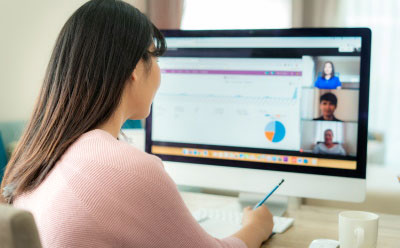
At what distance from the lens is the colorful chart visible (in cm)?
120

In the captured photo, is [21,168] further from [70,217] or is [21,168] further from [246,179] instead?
A: [246,179]

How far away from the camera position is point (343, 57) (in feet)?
3.70

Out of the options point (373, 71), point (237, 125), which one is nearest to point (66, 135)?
point (237, 125)

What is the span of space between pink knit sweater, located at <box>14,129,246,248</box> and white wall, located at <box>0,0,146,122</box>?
997mm

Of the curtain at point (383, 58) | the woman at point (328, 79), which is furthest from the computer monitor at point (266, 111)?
the curtain at point (383, 58)

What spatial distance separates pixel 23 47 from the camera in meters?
1.70

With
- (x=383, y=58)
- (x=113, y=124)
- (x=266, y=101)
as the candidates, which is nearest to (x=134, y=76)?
(x=113, y=124)

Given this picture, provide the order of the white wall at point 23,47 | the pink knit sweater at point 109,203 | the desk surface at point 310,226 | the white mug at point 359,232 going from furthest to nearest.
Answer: the white wall at point 23,47, the desk surface at point 310,226, the white mug at point 359,232, the pink knit sweater at point 109,203

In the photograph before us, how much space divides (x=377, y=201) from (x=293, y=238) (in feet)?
4.76

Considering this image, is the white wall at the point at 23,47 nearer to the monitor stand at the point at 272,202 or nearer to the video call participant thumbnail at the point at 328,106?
the monitor stand at the point at 272,202

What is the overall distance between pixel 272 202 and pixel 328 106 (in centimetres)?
32

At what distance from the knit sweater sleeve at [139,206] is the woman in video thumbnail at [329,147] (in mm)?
534

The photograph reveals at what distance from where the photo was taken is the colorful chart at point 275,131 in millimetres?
1196

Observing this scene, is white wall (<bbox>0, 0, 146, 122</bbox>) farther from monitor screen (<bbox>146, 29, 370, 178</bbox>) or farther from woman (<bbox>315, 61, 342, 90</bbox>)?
woman (<bbox>315, 61, 342, 90</bbox>)
